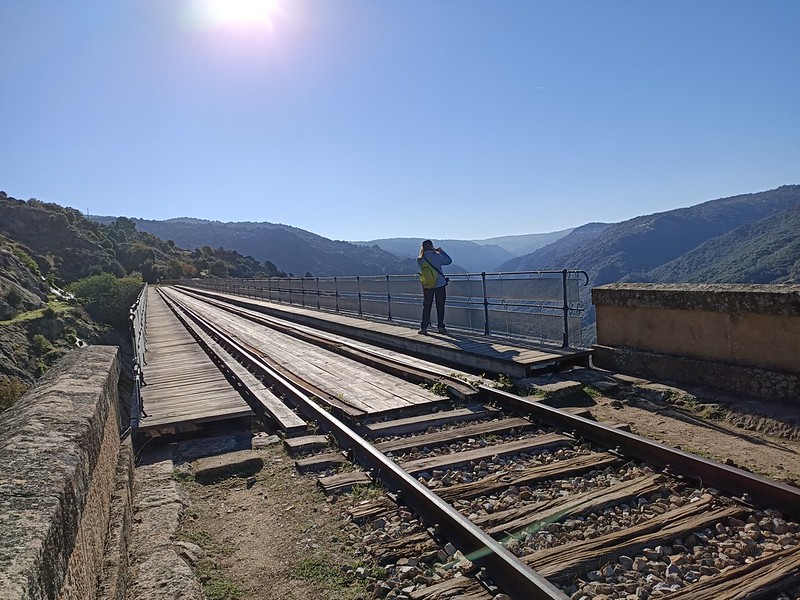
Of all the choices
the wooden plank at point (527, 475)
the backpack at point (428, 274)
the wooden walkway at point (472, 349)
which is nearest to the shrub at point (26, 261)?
the wooden walkway at point (472, 349)

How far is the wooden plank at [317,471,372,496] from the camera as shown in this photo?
15.9ft

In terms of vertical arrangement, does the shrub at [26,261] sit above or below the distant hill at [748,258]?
above

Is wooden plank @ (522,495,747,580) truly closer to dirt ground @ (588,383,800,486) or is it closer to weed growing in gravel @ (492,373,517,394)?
dirt ground @ (588,383,800,486)

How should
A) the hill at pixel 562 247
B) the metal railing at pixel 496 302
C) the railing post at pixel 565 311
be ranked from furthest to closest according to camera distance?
the hill at pixel 562 247
the metal railing at pixel 496 302
the railing post at pixel 565 311

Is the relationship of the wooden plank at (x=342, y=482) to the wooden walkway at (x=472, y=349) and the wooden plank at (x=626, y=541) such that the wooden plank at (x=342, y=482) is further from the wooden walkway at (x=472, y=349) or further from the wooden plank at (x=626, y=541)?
the wooden walkway at (x=472, y=349)

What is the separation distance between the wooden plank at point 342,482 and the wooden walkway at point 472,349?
3.92m

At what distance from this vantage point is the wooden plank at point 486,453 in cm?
511

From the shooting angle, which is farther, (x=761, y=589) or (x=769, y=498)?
(x=769, y=498)

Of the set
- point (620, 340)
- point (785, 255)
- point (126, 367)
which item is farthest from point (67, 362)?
point (126, 367)

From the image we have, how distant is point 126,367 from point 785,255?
46.8 m

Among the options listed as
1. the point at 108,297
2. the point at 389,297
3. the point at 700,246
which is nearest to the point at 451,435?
the point at 389,297

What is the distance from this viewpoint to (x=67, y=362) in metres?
4.70

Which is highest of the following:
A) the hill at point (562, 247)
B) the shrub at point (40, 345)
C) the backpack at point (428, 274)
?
the hill at point (562, 247)

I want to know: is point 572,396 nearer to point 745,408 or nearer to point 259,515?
point 745,408
